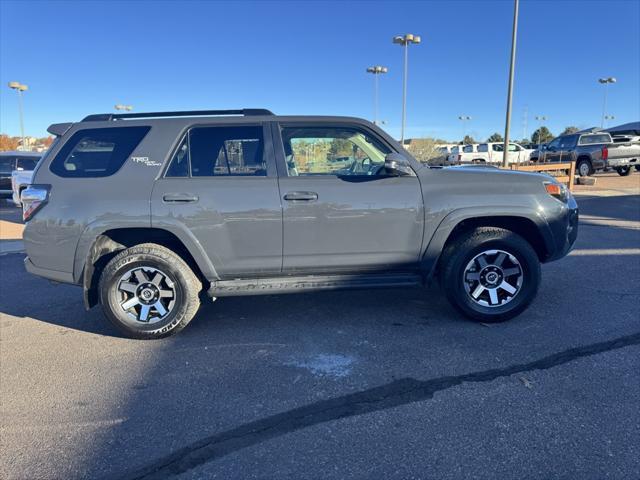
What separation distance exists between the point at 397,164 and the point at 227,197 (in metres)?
1.49

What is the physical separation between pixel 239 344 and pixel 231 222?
105 cm

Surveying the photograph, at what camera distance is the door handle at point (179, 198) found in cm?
388

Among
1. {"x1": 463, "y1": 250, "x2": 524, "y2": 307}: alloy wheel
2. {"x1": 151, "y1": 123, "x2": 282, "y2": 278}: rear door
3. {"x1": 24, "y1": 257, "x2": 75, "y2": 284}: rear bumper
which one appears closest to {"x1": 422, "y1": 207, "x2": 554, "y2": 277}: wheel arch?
{"x1": 463, "y1": 250, "x2": 524, "y2": 307}: alloy wheel

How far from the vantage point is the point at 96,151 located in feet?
13.5

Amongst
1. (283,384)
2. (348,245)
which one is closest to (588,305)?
(348,245)

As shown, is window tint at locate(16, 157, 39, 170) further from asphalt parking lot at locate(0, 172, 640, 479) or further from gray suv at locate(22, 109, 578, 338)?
gray suv at locate(22, 109, 578, 338)

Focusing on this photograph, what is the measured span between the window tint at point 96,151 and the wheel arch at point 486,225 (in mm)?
2790

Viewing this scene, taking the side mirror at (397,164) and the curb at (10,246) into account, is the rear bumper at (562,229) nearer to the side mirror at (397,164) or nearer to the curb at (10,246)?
the side mirror at (397,164)

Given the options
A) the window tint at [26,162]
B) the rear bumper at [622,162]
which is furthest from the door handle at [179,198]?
the rear bumper at [622,162]

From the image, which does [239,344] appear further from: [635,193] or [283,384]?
[635,193]

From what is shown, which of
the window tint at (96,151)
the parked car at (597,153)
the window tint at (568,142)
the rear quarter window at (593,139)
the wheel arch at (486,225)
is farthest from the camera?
the window tint at (568,142)

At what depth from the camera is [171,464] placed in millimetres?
2424

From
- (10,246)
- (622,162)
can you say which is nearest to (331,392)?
(10,246)

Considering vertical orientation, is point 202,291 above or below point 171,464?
above
